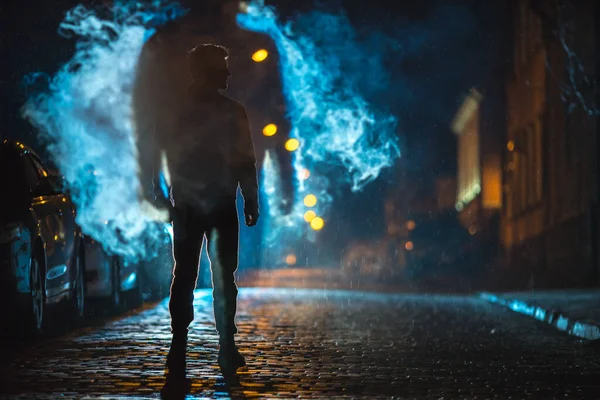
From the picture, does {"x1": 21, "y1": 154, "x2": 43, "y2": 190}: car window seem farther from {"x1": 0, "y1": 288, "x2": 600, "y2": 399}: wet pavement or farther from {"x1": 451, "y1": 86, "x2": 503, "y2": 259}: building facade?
{"x1": 451, "y1": 86, "x2": 503, "y2": 259}: building facade

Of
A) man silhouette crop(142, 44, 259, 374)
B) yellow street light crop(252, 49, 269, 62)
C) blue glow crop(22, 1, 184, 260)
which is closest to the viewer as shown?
man silhouette crop(142, 44, 259, 374)

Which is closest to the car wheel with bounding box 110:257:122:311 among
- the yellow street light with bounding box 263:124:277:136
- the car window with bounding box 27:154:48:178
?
the car window with bounding box 27:154:48:178

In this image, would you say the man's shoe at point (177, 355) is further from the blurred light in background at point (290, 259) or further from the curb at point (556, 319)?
the blurred light in background at point (290, 259)

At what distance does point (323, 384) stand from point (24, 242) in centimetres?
363

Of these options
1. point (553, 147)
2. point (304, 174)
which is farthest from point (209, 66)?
point (304, 174)

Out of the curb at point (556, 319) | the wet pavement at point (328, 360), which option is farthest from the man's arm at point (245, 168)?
the curb at point (556, 319)

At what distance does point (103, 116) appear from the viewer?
61.4ft

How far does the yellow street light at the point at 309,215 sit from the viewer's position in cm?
5897

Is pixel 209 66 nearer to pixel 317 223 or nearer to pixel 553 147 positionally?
pixel 553 147

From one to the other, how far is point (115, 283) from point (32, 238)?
4.71 m

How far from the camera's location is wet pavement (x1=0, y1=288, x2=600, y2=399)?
771 centimetres

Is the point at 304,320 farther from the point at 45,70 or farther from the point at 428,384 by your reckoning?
the point at 428,384

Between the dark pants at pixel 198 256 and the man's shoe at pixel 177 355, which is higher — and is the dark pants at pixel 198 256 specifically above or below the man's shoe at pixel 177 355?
above

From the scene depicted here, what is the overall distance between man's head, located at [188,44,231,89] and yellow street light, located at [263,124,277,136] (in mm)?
23071
